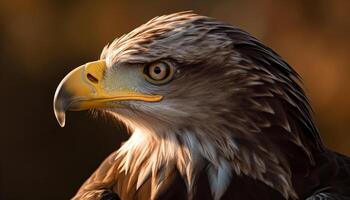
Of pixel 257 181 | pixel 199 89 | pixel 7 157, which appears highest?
pixel 199 89

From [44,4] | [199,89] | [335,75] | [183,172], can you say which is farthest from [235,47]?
[44,4]

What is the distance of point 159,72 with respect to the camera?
356 centimetres

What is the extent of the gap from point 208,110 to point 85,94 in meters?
0.46

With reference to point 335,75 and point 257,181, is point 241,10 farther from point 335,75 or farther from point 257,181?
point 257,181

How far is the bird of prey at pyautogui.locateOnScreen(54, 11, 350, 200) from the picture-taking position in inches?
139

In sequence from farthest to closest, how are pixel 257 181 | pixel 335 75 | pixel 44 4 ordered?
pixel 44 4 → pixel 335 75 → pixel 257 181

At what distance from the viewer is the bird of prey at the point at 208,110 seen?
11.6 ft

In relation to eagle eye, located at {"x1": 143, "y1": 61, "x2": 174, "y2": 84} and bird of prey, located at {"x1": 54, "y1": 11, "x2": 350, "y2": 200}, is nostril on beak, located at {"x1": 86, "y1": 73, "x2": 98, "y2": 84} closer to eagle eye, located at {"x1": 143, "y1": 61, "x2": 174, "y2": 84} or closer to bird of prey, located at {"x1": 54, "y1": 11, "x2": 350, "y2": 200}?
bird of prey, located at {"x1": 54, "y1": 11, "x2": 350, "y2": 200}

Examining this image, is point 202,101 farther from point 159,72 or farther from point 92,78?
point 92,78

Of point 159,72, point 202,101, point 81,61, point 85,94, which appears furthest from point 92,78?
point 81,61

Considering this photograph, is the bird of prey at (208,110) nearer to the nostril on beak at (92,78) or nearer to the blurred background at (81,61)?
the nostril on beak at (92,78)

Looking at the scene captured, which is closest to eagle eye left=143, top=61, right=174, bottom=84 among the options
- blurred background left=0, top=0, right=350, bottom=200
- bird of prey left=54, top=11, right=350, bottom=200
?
bird of prey left=54, top=11, right=350, bottom=200

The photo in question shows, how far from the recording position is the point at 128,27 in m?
7.43

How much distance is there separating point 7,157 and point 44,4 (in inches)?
48.5
